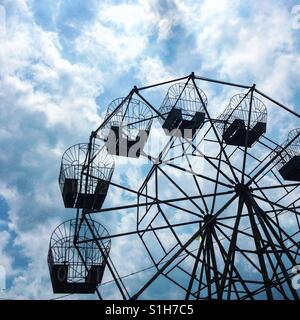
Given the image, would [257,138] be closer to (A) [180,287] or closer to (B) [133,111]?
(B) [133,111]

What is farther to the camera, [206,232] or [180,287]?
[180,287]

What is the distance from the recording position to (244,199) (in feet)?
45.2
